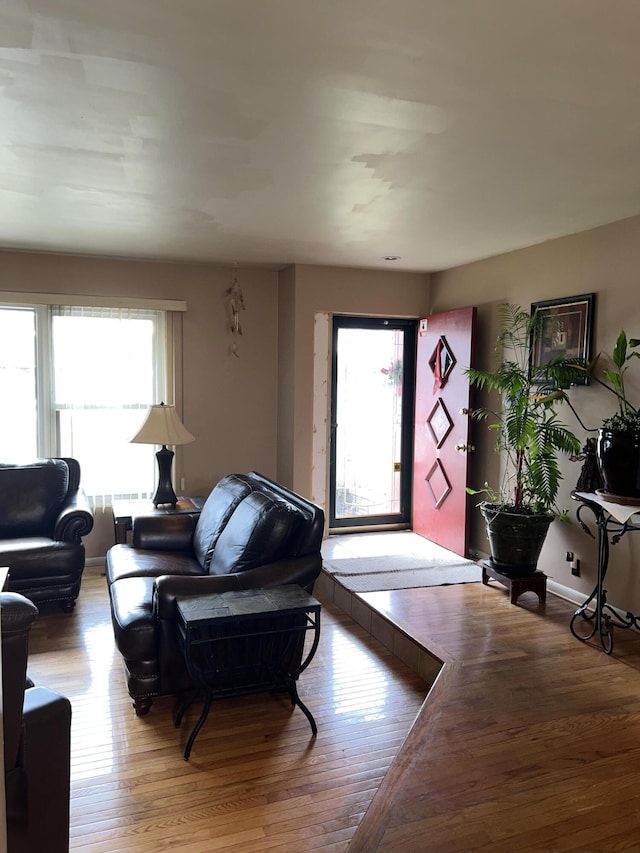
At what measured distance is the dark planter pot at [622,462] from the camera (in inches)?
129

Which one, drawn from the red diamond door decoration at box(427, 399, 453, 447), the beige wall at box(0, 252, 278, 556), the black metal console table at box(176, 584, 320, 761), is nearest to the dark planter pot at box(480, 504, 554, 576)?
the red diamond door decoration at box(427, 399, 453, 447)

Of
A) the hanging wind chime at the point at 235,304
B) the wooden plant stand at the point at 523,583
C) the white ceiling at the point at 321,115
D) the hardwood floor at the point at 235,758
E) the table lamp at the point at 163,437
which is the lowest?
the hardwood floor at the point at 235,758

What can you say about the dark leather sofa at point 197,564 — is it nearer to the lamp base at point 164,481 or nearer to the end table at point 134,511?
the end table at point 134,511

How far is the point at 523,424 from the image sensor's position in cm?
410

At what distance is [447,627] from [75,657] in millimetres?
2087

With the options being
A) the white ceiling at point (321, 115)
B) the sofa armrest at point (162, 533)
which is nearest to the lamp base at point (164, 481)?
the sofa armrest at point (162, 533)

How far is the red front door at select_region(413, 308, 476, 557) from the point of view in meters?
5.05

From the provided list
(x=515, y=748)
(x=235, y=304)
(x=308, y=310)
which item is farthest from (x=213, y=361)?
(x=515, y=748)

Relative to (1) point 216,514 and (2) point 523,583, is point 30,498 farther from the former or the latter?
(2) point 523,583

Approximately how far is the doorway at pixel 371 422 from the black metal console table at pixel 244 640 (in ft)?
9.24

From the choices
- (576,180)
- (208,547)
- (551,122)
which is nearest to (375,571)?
(208,547)

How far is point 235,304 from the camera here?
218 inches

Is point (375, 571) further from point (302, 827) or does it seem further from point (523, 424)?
point (302, 827)

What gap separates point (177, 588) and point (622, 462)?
2.31 metres
